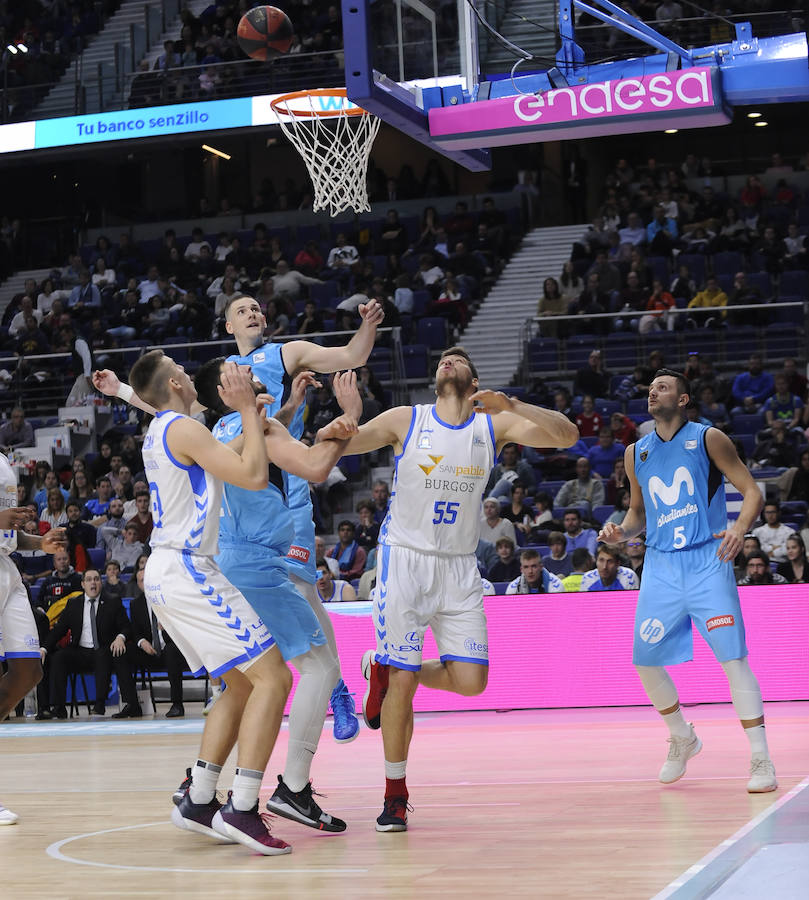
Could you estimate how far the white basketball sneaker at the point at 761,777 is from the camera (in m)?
5.89

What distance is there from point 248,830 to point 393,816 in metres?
0.74

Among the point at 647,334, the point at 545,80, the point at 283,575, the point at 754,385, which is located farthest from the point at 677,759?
the point at 647,334

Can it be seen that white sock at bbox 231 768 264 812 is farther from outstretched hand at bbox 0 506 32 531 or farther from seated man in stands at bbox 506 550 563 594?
seated man in stands at bbox 506 550 563 594

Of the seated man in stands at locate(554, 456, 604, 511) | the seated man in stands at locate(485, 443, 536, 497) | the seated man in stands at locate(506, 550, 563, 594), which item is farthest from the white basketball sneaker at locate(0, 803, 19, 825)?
the seated man in stands at locate(485, 443, 536, 497)

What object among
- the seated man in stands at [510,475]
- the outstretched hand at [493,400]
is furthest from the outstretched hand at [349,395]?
the seated man in stands at [510,475]

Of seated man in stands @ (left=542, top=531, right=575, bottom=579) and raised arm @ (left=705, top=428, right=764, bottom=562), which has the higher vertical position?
raised arm @ (left=705, top=428, right=764, bottom=562)

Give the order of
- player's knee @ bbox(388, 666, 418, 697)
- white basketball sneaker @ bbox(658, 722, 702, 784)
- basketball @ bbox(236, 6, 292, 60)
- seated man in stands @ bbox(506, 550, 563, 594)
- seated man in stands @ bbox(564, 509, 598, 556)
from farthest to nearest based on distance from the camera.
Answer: seated man in stands @ bbox(564, 509, 598, 556), basketball @ bbox(236, 6, 292, 60), seated man in stands @ bbox(506, 550, 563, 594), white basketball sneaker @ bbox(658, 722, 702, 784), player's knee @ bbox(388, 666, 418, 697)

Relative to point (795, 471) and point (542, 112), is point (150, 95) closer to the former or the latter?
point (795, 471)

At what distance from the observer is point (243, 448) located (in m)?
4.96

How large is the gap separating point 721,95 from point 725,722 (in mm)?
4493

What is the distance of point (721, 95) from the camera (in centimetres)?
818

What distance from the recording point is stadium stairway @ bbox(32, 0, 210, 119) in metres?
22.0

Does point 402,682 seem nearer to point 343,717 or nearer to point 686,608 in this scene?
point 343,717

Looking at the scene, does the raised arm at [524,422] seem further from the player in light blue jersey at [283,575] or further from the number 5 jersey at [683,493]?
the number 5 jersey at [683,493]
